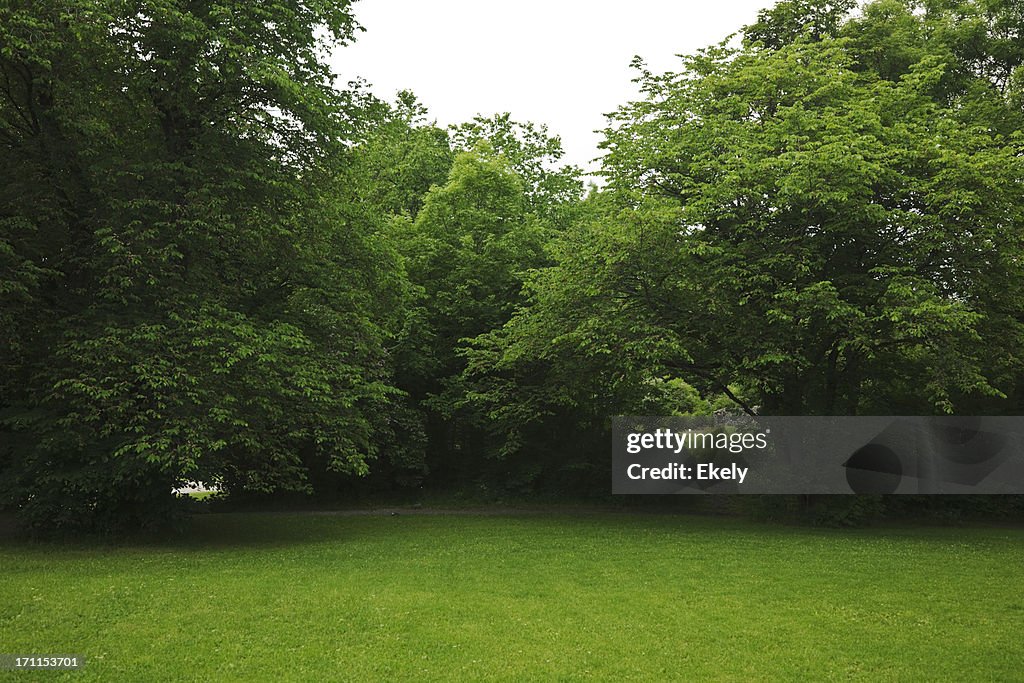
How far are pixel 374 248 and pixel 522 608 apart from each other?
40.9 ft

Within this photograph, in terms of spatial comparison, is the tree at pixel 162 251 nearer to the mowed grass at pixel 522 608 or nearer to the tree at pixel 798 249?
the mowed grass at pixel 522 608

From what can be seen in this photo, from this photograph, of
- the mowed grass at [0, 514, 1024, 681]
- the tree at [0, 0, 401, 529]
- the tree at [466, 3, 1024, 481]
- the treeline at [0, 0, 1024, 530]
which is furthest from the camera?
the tree at [466, 3, 1024, 481]

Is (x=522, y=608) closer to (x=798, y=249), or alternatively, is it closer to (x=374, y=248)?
(x=374, y=248)

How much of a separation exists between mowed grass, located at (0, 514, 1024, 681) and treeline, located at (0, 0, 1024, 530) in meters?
3.03

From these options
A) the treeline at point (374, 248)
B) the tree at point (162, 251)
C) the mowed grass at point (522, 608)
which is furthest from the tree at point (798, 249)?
the tree at point (162, 251)

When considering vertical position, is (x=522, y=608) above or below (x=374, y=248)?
below

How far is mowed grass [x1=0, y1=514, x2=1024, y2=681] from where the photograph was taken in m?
10.1

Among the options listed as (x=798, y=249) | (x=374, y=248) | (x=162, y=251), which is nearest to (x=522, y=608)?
(x=162, y=251)

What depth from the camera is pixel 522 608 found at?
13.0 m

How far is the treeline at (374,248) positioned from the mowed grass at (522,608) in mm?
3032

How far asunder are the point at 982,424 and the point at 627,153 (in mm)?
13997

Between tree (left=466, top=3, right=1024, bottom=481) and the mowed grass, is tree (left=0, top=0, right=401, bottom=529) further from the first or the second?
tree (left=466, top=3, right=1024, bottom=481)

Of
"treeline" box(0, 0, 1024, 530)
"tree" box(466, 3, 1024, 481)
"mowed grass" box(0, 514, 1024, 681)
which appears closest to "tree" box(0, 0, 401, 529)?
"treeline" box(0, 0, 1024, 530)

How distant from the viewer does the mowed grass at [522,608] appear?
33.1 feet
